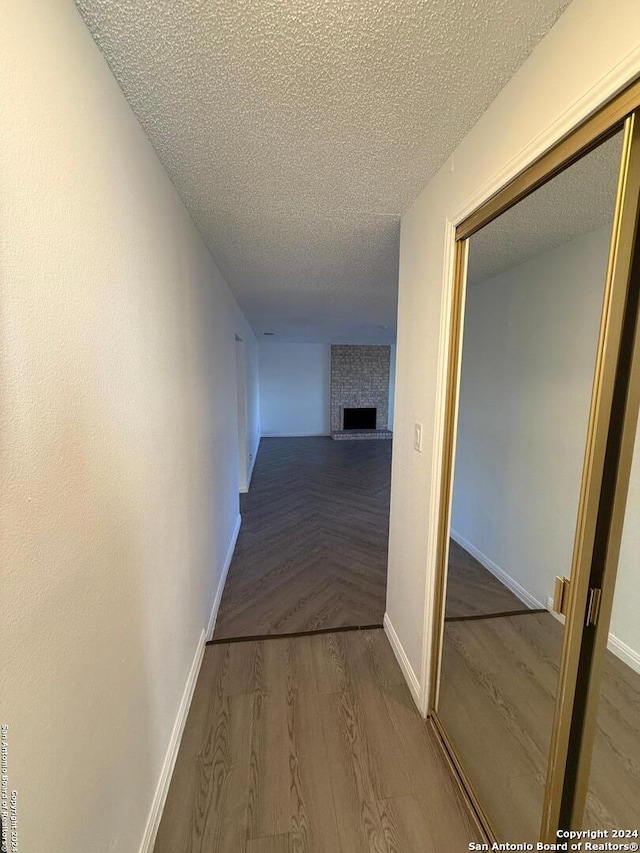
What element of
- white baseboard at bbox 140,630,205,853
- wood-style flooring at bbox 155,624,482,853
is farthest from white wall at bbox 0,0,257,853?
wood-style flooring at bbox 155,624,482,853

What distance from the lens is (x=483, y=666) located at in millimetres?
1583

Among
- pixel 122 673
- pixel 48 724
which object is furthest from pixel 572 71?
pixel 122 673

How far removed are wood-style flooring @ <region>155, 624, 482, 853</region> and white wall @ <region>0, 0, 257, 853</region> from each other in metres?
0.23

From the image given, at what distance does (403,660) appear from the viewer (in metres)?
1.76

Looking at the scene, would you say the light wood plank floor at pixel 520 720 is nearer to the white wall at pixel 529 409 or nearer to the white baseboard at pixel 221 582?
the white wall at pixel 529 409

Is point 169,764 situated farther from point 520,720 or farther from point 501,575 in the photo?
point 501,575

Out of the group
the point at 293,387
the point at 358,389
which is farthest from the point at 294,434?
the point at 358,389

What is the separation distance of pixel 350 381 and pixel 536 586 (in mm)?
7363

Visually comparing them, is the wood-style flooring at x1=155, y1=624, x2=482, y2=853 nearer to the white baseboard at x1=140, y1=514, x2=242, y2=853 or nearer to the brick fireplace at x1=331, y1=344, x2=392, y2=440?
the white baseboard at x1=140, y1=514, x2=242, y2=853

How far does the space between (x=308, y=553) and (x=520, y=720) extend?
1995mm

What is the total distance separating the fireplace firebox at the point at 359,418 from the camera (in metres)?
8.60

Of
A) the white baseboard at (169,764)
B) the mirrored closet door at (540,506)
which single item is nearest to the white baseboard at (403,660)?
the mirrored closet door at (540,506)

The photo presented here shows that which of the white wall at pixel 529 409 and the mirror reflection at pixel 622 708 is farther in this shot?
the white wall at pixel 529 409

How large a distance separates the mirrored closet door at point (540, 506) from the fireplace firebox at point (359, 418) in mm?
6841
